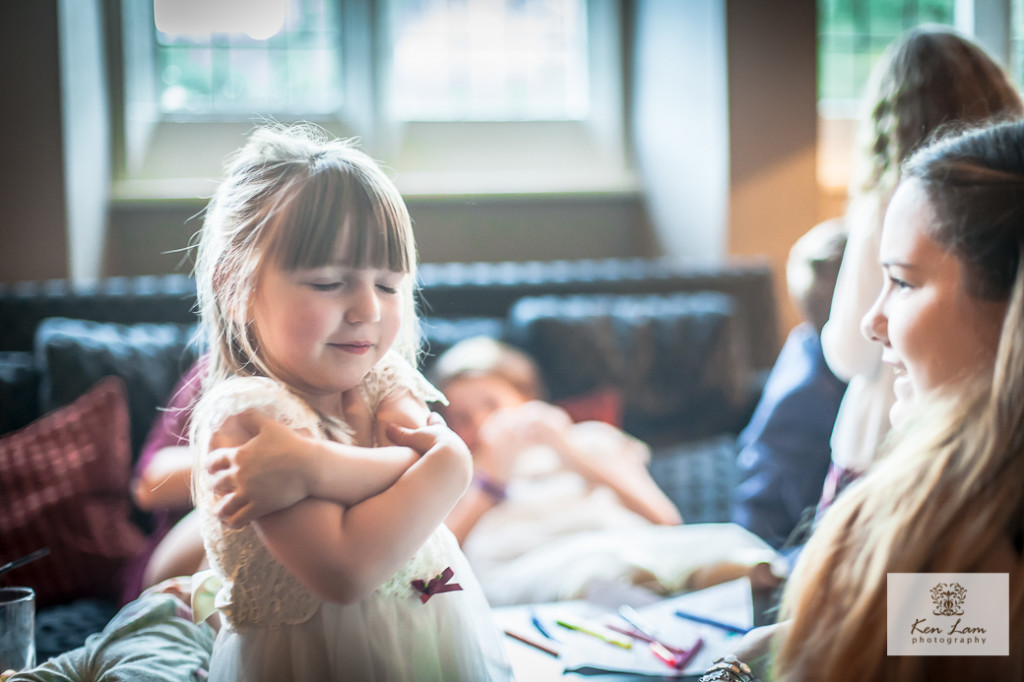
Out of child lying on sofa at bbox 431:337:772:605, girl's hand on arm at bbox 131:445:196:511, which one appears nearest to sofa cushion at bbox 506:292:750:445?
child lying on sofa at bbox 431:337:772:605

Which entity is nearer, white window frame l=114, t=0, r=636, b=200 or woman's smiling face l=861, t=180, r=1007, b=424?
woman's smiling face l=861, t=180, r=1007, b=424

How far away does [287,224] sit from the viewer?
0.45 metres

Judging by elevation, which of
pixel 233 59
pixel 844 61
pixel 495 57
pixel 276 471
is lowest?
pixel 276 471

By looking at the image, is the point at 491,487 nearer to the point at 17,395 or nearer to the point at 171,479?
the point at 171,479

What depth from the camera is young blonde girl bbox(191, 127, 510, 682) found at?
1.42ft

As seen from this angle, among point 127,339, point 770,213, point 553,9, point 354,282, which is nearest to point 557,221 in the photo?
point 770,213

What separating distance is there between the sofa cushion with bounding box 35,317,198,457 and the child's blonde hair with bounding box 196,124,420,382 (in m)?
0.96

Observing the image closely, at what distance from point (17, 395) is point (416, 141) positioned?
0.82 metres

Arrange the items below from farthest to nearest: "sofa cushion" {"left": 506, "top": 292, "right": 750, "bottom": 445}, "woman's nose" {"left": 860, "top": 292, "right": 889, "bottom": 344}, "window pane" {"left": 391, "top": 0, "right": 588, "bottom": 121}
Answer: "sofa cushion" {"left": 506, "top": 292, "right": 750, "bottom": 445} → "window pane" {"left": 391, "top": 0, "right": 588, "bottom": 121} → "woman's nose" {"left": 860, "top": 292, "right": 889, "bottom": 344}

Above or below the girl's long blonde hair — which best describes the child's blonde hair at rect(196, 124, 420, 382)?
above

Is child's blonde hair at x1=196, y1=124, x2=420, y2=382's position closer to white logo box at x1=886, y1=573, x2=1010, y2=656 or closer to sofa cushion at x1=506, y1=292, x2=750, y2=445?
white logo box at x1=886, y1=573, x2=1010, y2=656

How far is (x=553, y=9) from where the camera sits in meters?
1.80

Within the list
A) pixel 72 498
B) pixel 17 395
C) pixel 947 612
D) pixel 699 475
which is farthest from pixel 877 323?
pixel 17 395

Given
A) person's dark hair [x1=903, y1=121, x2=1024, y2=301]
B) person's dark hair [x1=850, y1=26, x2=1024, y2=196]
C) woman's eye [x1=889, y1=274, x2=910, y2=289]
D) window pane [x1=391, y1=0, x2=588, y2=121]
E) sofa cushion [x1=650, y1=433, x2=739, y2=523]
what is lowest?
sofa cushion [x1=650, y1=433, x2=739, y2=523]
